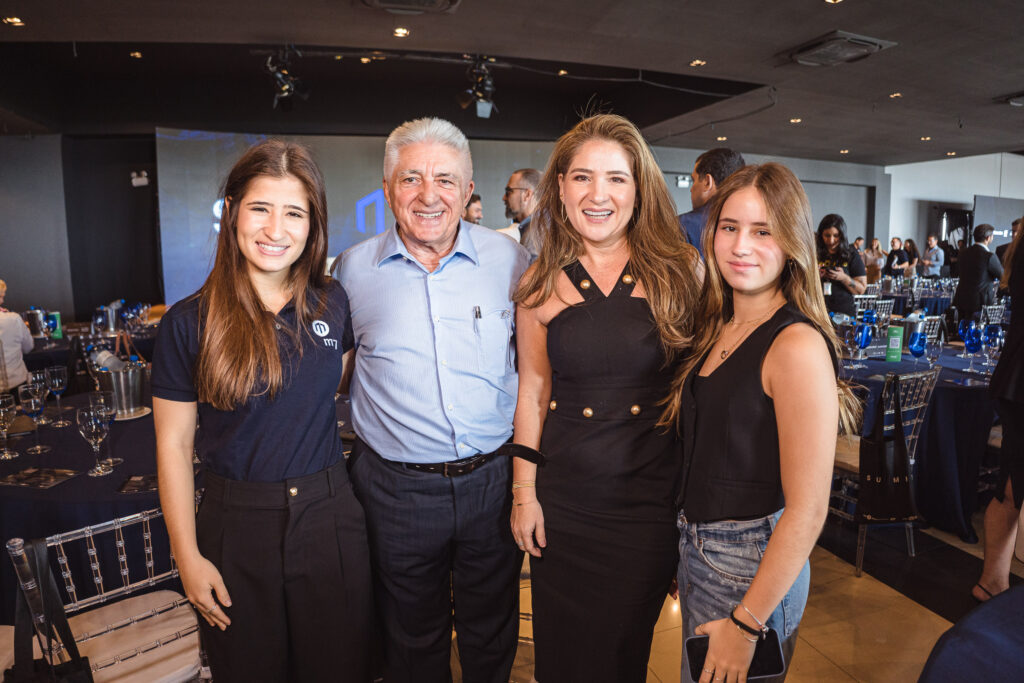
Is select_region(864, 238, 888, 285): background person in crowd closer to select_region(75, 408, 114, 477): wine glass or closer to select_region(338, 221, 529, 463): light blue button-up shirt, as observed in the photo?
select_region(338, 221, 529, 463): light blue button-up shirt

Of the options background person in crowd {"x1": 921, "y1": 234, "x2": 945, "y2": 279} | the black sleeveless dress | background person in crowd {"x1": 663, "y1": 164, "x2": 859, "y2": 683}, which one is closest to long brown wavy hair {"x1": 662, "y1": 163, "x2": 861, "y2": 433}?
background person in crowd {"x1": 663, "y1": 164, "x2": 859, "y2": 683}

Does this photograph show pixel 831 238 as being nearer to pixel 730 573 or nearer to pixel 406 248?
pixel 406 248

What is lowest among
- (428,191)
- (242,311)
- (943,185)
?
(242,311)

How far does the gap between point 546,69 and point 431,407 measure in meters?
8.58

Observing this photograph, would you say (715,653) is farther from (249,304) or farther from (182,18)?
(182,18)

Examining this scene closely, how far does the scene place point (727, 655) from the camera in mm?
1213

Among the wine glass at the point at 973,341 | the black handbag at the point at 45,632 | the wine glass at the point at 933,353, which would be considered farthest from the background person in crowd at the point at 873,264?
the black handbag at the point at 45,632

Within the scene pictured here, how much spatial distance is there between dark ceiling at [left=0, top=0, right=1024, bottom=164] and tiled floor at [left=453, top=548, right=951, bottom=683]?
4269 millimetres

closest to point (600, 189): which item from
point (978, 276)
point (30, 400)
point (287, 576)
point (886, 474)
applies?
point (287, 576)

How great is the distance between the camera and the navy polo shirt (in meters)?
1.43

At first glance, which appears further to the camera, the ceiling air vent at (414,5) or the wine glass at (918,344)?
the ceiling air vent at (414,5)

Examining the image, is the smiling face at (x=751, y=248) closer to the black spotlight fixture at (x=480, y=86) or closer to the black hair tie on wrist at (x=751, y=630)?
the black hair tie on wrist at (x=751, y=630)

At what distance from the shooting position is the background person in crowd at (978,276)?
7.58m

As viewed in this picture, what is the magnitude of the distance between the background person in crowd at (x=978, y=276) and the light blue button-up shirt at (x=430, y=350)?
8177mm
